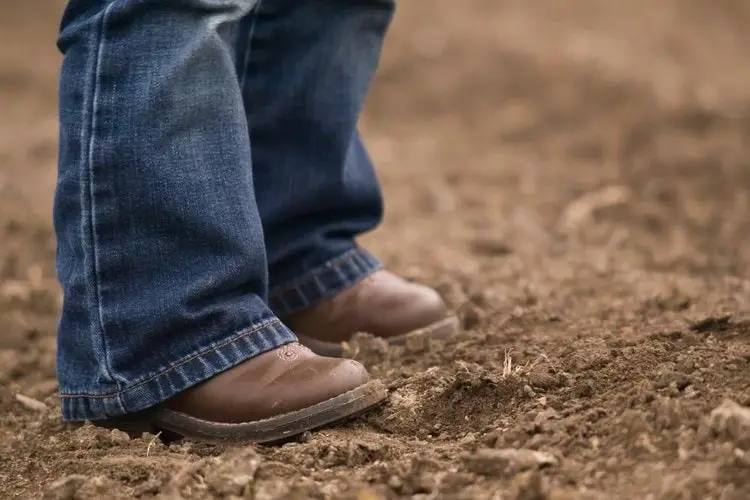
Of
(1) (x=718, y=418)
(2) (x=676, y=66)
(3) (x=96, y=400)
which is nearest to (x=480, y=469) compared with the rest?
(1) (x=718, y=418)

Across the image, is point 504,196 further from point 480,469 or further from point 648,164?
point 480,469

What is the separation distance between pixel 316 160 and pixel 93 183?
1.97ft

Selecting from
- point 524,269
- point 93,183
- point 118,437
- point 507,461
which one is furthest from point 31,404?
point 524,269

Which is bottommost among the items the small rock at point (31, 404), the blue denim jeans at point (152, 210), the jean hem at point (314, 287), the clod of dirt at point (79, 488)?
the small rock at point (31, 404)

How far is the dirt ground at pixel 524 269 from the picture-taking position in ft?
4.74

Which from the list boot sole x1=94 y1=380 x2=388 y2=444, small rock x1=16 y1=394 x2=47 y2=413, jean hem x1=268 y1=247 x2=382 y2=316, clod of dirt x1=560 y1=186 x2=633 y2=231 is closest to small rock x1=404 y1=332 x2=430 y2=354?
jean hem x1=268 y1=247 x2=382 y2=316

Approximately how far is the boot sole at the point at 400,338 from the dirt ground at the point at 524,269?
0.15ft

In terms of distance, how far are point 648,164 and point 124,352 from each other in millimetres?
3078

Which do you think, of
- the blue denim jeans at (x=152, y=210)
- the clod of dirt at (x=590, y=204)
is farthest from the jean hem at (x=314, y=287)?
the clod of dirt at (x=590, y=204)

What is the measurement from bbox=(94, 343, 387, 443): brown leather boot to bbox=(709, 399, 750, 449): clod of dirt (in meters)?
0.58

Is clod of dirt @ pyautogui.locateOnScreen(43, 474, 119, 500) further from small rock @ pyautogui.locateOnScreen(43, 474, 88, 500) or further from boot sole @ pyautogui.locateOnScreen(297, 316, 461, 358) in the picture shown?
boot sole @ pyautogui.locateOnScreen(297, 316, 461, 358)

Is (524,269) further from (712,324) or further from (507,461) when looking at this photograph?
(507,461)

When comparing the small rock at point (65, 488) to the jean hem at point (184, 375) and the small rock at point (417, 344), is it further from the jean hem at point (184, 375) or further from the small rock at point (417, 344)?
the small rock at point (417, 344)

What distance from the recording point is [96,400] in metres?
1.68
